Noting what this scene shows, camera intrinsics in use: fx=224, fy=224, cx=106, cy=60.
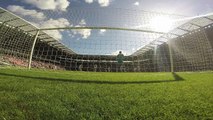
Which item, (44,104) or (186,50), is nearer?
(44,104)

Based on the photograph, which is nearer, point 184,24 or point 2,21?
point 184,24

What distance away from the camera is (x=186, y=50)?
23125 mm

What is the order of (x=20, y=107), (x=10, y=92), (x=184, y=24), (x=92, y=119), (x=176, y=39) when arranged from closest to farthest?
(x=92, y=119) < (x=20, y=107) < (x=10, y=92) < (x=184, y=24) < (x=176, y=39)

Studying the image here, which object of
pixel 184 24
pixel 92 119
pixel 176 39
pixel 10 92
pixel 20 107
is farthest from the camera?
pixel 176 39

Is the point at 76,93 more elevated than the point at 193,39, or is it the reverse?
the point at 193,39

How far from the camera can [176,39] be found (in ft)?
72.0

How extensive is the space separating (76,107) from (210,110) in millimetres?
2737

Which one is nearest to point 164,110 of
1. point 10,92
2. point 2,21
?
point 10,92

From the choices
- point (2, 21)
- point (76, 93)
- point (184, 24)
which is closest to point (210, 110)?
point (76, 93)

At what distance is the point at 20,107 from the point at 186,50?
21.2 meters

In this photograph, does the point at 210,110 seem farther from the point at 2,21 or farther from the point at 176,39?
the point at 2,21

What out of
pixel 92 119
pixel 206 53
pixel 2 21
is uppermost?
pixel 2 21

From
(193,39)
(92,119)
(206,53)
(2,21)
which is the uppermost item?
(2,21)

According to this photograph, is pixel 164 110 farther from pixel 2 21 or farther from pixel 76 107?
pixel 2 21
